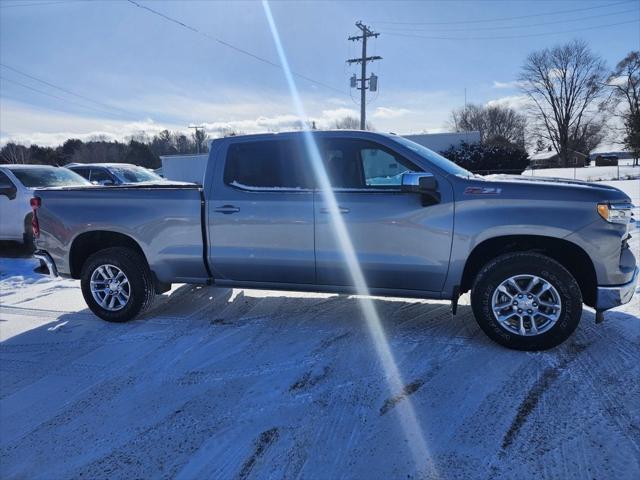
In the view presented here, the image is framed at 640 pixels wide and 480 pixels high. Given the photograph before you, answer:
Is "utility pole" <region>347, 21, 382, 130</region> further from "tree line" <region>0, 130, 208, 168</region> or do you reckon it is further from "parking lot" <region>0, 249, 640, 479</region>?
"tree line" <region>0, 130, 208, 168</region>

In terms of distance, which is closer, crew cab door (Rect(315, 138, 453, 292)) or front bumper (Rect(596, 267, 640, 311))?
front bumper (Rect(596, 267, 640, 311))

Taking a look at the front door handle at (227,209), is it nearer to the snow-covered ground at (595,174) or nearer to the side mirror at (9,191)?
the side mirror at (9,191)

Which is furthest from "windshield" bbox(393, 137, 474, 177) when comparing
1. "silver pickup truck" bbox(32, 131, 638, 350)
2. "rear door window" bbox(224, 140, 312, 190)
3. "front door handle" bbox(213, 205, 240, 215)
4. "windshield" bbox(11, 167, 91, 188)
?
"windshield" bbox(11, 167, 91, 188)

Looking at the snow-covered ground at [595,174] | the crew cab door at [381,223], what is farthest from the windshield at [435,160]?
the snow-covered ground at [595,174]

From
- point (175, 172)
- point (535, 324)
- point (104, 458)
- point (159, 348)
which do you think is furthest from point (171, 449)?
point (175, 172)

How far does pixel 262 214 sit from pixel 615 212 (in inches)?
120

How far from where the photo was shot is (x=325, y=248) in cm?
419

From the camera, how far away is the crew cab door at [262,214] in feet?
14.0

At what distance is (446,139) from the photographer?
2828cm

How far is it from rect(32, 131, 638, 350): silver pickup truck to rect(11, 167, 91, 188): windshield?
463 cm

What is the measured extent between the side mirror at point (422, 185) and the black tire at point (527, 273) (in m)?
0.76

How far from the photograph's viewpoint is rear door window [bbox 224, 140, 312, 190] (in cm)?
434

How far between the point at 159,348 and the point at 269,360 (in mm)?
1114

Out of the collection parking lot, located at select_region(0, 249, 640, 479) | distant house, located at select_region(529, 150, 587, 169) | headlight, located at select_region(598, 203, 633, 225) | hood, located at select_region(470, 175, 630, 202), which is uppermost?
distant house, located at select_region(529, 150, 587, 169)
